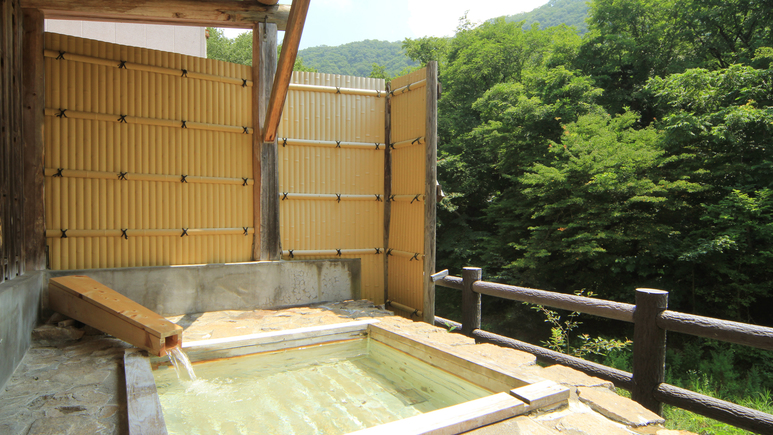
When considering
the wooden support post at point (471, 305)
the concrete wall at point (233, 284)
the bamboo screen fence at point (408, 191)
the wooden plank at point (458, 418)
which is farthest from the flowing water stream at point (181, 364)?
the bamboo screen fence at point (408, 191)

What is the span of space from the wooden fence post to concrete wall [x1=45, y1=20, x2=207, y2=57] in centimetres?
980

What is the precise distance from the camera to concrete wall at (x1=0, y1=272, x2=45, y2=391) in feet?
9.95

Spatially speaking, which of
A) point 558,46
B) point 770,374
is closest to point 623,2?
point 558,46

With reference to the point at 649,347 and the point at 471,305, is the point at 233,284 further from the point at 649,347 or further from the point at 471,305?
the point at 649,347

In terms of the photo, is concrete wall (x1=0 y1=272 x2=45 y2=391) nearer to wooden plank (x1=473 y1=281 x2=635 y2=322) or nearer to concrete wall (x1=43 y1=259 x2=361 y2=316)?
concrete wall (x1=43 y1=259 x2=361 y2=316)

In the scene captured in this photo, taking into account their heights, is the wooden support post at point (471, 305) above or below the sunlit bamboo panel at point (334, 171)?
below

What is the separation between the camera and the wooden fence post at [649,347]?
3.25 m

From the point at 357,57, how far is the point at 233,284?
147 ft

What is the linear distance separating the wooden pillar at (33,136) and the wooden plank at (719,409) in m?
5.90

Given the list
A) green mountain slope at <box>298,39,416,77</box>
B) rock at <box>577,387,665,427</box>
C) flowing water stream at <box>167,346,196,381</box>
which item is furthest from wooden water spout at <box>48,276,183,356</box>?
green mountain slope at <box>298,39,416,77</box>

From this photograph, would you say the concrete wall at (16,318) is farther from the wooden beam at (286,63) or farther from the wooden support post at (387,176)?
the wooden support post at (387,176)

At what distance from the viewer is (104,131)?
5230mm

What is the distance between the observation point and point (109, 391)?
3.01 m

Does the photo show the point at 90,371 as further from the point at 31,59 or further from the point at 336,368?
the point at 31,59
